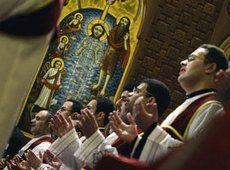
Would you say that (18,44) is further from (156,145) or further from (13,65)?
(156,145)

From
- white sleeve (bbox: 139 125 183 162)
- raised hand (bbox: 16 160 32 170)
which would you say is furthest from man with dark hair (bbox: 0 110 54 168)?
white sleeve (bbox: 139 125 183 162)

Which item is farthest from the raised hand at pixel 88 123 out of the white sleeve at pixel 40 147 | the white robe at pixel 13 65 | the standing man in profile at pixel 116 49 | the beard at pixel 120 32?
the beard at pixel 120 32

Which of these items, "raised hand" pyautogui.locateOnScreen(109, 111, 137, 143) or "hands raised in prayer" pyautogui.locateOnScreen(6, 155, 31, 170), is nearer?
"raised hand" pyautogui.locateOnScreen(109, 111, 137, 143)

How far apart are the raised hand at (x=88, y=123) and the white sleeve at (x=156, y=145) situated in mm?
571

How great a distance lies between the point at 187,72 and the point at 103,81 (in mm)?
4694

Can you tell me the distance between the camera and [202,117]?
2.09 m

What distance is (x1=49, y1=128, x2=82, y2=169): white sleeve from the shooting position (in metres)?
2.60

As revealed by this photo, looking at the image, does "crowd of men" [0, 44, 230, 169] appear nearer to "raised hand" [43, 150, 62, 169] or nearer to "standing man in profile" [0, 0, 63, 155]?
"raised hand" [43, 150, 62, 169]

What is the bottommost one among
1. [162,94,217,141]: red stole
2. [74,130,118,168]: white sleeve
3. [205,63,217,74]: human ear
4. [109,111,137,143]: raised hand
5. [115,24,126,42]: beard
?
[74,130,118,168]: white sleeve

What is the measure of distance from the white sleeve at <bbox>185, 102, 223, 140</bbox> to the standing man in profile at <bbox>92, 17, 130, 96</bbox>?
501 centimetres

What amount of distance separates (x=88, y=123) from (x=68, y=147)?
0.39 m

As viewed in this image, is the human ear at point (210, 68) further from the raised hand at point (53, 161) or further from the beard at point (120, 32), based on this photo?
the beard at point (120, 32)

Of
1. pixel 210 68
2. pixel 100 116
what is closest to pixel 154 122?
pixel 210 68

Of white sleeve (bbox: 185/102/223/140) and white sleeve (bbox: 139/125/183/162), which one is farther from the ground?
white sleeve (bbox: 185/102/223/140)
